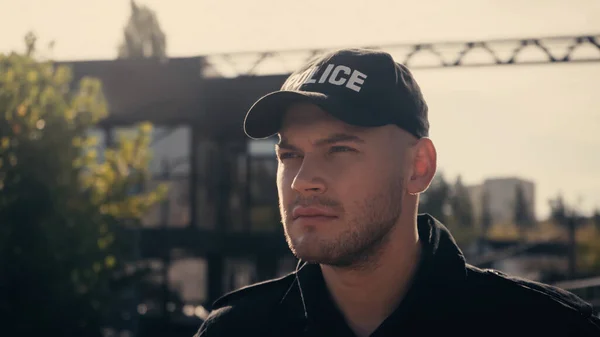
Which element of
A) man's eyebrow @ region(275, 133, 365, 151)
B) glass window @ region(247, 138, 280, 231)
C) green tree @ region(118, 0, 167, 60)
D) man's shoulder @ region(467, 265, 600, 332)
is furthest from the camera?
green tree @ region(118, 0, 167, 60)

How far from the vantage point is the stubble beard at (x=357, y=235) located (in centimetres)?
253

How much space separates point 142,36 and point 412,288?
1332 inches

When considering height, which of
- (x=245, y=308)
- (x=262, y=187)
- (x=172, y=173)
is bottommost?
(x=245, y=308)

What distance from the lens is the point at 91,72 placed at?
27484mm

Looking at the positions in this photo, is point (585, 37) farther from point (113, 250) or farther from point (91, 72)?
point (113, 250)

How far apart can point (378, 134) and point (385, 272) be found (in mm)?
504

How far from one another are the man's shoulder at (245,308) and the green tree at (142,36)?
31885mm

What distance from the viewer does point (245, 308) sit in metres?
2.85

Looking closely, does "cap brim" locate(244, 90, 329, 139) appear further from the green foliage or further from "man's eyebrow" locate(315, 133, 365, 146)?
the green foliage

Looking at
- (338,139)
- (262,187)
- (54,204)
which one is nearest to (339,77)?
(338,139)

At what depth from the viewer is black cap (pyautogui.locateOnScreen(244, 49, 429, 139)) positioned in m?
2.56

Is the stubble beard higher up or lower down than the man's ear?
lower down

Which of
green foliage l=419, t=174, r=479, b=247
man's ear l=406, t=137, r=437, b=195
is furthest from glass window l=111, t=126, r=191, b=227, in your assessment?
man's ear l=406, t=137, r=437, b=195

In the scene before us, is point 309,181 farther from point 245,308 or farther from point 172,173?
point 172,173
